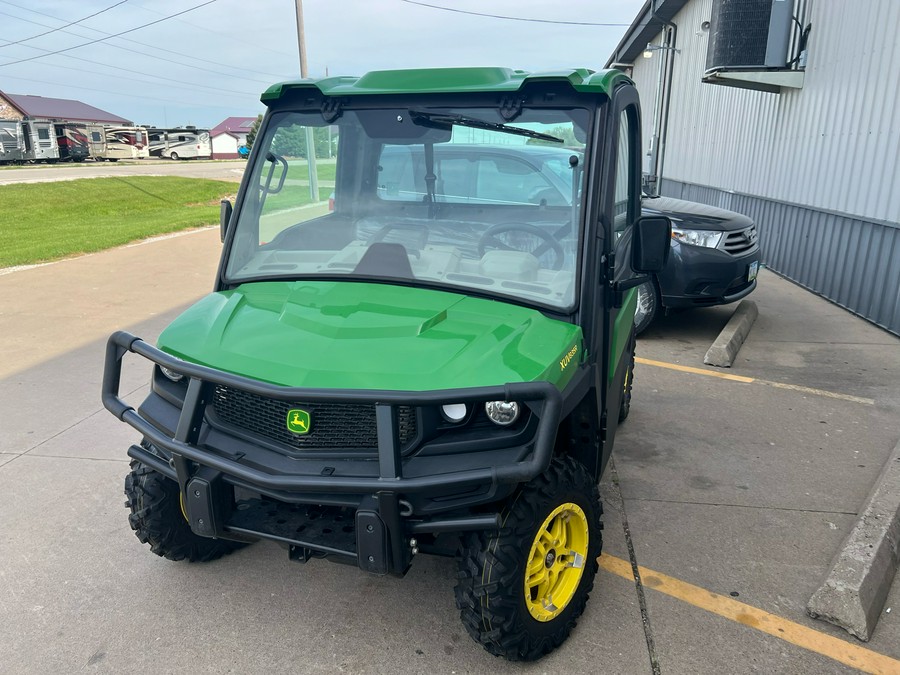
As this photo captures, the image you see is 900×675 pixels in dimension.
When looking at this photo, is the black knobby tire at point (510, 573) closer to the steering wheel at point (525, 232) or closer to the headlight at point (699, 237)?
the steering wheel at point (525, 232)

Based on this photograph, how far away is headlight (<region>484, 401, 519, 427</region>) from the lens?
2514 millimetres

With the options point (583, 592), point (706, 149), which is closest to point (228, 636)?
point (583, 592)

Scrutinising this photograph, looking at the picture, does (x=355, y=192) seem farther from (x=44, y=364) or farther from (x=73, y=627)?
(x=44, y=364)

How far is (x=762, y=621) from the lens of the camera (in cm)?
307

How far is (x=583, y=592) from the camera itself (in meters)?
2.97

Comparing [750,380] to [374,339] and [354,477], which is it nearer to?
[374,339]

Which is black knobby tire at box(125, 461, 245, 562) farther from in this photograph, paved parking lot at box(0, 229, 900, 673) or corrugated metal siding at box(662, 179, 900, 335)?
corrugated metal siding at box(662, 179, 900, 335)

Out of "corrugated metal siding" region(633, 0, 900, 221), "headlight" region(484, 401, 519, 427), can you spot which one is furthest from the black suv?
"headlight" region(484, 401, 519, 427)

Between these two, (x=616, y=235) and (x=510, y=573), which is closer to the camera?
(x=510, y=573)

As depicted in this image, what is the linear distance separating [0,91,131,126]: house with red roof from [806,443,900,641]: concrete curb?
68.4 metres

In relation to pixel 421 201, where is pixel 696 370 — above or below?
below

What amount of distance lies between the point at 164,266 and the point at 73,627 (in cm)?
868

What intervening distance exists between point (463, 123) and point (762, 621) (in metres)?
2.45

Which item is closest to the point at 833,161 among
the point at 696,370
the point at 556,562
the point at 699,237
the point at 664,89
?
the point at 699,237
